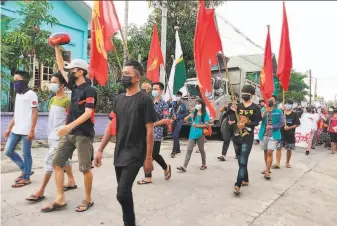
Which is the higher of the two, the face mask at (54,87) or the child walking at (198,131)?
the face mask at (54,87)

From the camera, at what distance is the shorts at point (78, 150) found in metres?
3.73

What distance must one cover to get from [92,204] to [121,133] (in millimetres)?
1439

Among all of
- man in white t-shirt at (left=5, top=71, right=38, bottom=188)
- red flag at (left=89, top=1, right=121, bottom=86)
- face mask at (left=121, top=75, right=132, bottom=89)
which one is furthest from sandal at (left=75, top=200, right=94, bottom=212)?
red flag at (left=89, top=1, right=121, bottom=86)

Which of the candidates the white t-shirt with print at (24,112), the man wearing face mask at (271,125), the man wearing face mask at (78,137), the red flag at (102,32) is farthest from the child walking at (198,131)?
the white t-shirt with print at (24,112)

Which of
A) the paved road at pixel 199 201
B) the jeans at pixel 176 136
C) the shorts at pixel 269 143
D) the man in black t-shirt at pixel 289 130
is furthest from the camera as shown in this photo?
the jeans at pixel 176 136

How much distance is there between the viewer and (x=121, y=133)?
304cm

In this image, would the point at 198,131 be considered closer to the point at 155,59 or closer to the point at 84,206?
the point at 155,59

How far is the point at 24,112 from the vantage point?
4.64 m

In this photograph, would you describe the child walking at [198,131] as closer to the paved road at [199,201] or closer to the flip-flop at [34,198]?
the paved road at [199,201]

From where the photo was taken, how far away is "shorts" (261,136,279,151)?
602cm

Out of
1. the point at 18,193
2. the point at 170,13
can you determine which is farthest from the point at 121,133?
the point at 170,13

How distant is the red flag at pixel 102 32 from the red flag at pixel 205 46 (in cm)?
139

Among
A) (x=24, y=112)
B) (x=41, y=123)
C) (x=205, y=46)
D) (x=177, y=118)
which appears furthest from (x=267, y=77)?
(x=41, y=123)

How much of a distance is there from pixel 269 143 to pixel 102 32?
373 centimetres
